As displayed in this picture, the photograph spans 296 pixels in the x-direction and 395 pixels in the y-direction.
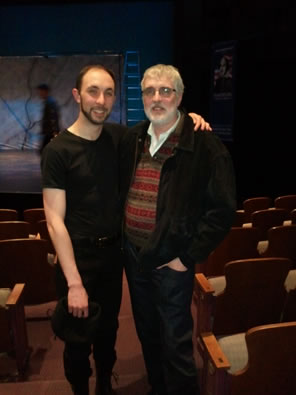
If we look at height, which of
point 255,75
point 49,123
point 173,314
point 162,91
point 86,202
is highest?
point 255,75

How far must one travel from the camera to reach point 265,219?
3207 millimetres

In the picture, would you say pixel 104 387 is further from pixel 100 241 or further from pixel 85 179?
pixel 85 179

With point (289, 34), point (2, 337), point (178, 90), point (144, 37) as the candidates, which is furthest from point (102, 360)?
point (144, 37)

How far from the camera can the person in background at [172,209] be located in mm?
1502

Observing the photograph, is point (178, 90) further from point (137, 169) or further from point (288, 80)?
point (288, 80)

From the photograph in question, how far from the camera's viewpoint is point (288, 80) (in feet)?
16.4

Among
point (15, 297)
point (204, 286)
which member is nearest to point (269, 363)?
point (204, 286)

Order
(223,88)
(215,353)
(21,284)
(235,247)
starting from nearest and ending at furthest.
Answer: (215,353) < (21,284) < (235,247) < (223,88)

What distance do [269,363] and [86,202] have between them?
0.93 m

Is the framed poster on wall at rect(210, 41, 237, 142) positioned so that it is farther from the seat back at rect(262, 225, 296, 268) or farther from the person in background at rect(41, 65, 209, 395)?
the person in background at rect(41, 65, 209, 395)

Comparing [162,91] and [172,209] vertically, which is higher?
[162,91]

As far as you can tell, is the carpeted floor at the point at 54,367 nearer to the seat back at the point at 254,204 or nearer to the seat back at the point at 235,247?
the seat back at the point at 235,247

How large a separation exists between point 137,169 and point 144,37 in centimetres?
573

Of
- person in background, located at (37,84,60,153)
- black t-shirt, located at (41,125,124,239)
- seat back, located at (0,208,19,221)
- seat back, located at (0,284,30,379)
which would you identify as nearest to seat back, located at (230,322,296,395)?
black t-shirt, located at (41,125,124,239)
